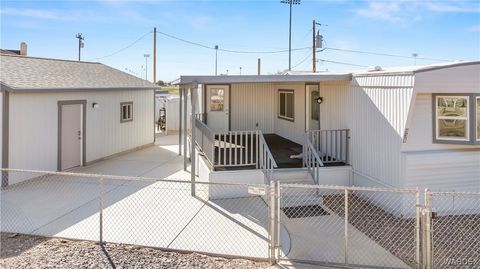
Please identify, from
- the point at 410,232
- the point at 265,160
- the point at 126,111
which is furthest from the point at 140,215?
the point at 126,111

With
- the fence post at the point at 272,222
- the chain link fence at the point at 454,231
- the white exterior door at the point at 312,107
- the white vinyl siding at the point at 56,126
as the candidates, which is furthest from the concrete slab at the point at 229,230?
the white vinyl siding at the point at 56,126

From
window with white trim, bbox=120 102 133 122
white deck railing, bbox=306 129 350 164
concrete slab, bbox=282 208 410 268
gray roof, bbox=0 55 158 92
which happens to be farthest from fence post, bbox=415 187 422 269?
window with white trim, bbox=120 102 133 122

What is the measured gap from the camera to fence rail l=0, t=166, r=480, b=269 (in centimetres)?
496

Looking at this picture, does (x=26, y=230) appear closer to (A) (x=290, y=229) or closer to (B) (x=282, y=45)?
(A) (x=290, y=229)

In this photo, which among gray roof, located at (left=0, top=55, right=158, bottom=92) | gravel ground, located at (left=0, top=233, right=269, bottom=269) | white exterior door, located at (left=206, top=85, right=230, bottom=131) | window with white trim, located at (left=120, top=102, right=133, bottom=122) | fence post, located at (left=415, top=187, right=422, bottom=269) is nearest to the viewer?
fence post, located at (left=415, top=187, right=422, bottom=269)

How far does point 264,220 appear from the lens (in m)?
6.61

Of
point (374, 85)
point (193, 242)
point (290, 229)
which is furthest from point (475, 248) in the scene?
point (193, 242)

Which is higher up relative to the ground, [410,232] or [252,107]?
[252,107]

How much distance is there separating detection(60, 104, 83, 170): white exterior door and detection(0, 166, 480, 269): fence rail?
1.80m

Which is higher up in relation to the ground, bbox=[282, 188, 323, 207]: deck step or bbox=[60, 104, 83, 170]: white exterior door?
bbox=[60, 104, 83, 170]: white exterior door

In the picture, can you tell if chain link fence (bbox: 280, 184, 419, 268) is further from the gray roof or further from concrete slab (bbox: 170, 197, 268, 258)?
the gray roof

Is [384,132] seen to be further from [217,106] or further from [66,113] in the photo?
[66,113]

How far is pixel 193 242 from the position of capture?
5.49 metres

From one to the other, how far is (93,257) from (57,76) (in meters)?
8.53
